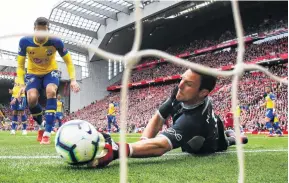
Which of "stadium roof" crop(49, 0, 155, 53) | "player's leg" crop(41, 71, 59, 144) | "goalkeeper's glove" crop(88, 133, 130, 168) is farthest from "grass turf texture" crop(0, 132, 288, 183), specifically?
"stadium roof" crop(49, 0, 155, 53)

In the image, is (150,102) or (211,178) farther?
(150,102)

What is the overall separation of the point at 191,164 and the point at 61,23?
2743 centimetres

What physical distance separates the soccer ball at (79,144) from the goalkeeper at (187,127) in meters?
0.07

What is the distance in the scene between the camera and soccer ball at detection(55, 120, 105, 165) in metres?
2.33

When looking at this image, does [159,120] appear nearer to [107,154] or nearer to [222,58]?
[107,154]

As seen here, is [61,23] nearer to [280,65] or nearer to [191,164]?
[280,65]

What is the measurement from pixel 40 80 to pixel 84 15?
2275cm

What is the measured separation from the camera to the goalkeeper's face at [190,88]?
279 centimetres

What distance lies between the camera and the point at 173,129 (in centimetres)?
282

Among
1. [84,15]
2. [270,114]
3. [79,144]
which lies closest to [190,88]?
[79,144]

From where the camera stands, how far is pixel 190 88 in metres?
2.83

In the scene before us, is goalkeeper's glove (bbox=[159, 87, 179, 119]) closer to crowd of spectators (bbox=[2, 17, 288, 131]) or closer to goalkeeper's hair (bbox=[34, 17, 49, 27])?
goalkeeper's hair (bbox=[34, 17, 49, 27])

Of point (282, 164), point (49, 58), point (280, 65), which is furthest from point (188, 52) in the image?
point (282, 164)

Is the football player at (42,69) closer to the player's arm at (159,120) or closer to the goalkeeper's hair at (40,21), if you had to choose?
the goalkeeper's hair at (40,21)
